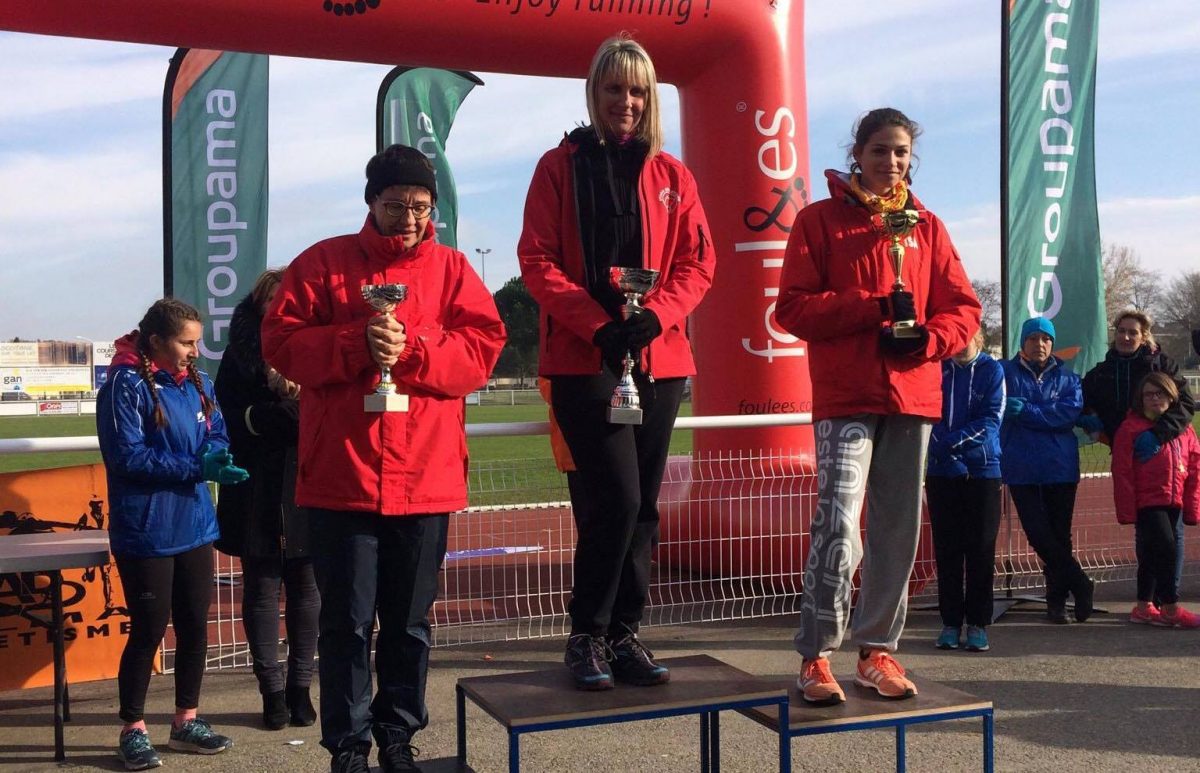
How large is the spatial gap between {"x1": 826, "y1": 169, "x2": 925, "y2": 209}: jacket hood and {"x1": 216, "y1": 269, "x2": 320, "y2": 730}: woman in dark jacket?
2.44 meters

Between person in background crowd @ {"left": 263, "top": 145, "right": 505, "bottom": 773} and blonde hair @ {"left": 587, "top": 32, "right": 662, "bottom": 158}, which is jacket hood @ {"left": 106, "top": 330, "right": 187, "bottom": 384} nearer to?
person in background crowd @ {"left": 263, "top": 145, "right": 505, "bottom": 773}

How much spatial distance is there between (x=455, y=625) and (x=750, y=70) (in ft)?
12.8

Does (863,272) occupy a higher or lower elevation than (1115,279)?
lower

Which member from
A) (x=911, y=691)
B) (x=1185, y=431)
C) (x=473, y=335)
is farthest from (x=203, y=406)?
(x=1185, y=431)

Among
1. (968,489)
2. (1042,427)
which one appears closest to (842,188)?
(968,489)

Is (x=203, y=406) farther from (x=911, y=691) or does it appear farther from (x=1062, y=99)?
(x=1062, y=99)

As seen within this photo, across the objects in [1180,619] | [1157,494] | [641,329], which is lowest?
[1180,619]

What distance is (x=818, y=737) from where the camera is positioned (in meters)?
4.81

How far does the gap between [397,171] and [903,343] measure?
1.67 m

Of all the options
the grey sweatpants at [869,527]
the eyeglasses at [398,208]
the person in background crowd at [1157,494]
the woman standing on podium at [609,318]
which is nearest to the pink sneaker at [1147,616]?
the person in background crowd at [1157,494]

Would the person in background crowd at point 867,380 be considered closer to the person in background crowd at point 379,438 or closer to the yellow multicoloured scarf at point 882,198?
the yellow multicoloured scarf at point 882,198

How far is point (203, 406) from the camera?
4.84m

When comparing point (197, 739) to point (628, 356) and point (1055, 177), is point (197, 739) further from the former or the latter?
point (1055, 177)

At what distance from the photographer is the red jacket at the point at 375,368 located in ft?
10.9
